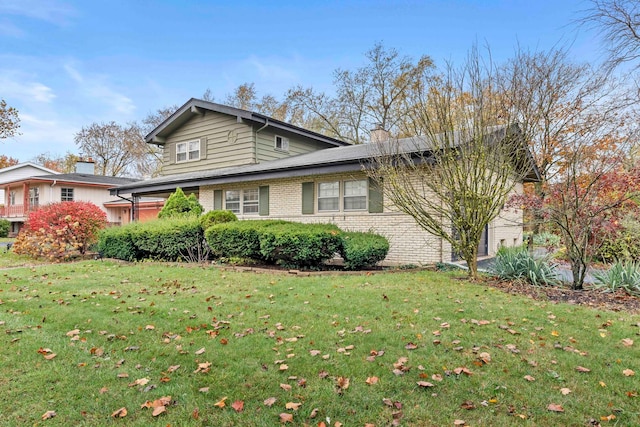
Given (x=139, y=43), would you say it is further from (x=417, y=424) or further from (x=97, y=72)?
(x=417, y=424)

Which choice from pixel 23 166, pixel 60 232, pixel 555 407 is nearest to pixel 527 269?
pixel 555 407

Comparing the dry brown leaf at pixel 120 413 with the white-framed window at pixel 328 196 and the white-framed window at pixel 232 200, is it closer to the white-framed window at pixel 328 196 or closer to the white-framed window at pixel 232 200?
the white-framed window at pixel 328 196

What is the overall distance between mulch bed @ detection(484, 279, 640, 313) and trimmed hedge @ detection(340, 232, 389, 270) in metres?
2.64

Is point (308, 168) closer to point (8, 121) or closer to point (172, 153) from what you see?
point (172, 153)

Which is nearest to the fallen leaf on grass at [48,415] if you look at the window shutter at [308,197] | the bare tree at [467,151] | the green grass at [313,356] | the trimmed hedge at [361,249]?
the green grass at [313,356]

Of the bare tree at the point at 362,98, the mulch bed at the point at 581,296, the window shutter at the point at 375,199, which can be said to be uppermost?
the bare tree at the point at 362,98

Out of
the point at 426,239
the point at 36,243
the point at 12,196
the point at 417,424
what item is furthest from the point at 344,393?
the point at 12,196

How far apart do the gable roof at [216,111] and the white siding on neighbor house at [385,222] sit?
2883mm

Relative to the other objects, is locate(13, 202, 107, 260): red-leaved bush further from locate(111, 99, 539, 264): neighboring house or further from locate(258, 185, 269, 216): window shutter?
locate(258, 185, 269, 216): window shutter

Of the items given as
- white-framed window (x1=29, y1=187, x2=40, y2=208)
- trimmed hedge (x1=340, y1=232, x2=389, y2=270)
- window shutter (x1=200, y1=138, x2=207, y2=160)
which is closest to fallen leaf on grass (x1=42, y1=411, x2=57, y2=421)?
Result: trimmed hedge (x1=340, y1=232, x2=389, y2=270)

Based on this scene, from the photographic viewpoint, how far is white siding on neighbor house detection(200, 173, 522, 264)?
1027 centimetres

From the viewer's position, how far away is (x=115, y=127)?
36156mm

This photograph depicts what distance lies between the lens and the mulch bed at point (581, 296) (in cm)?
562

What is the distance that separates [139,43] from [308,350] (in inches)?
668
